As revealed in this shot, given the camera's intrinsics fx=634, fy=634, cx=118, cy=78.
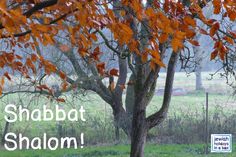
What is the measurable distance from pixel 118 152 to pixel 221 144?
2.30 meters

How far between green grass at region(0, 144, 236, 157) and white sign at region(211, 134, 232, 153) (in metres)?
0.25

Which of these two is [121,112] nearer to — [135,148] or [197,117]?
[197,117]

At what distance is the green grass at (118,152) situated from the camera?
13.0 m

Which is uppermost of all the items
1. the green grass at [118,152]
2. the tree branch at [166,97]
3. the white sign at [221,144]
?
the tree branch at [166,97]

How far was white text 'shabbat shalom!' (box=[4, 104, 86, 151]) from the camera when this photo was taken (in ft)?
49.3

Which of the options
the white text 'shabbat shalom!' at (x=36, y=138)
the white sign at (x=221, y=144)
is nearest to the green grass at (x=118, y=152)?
the white sign at (x=221, y=144)

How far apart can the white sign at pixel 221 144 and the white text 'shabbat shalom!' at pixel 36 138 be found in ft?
11.7

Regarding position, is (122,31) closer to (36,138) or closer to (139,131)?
(139,131)

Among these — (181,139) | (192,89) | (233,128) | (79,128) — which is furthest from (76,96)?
(192,89)

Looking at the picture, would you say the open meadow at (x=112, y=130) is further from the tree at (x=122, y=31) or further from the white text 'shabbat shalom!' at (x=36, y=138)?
the tree at (x=122, y=31)

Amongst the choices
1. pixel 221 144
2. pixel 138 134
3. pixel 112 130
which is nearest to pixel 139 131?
pixel 138 134

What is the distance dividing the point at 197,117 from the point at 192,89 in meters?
10.1

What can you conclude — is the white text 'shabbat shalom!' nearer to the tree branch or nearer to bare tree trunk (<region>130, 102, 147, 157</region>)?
the tree branch

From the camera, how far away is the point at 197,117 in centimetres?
1561
